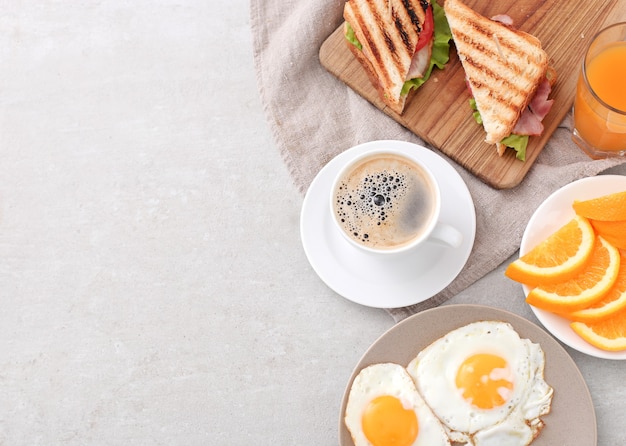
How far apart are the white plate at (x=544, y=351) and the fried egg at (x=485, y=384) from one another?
22 mm

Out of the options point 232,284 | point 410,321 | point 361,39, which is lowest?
point 232,284

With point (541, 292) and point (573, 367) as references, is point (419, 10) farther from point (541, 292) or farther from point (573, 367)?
point (573, 367)

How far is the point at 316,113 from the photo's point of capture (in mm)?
2459

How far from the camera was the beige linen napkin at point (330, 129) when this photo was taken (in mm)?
2281

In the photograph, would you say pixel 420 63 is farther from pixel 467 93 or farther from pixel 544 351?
pixel 544 351

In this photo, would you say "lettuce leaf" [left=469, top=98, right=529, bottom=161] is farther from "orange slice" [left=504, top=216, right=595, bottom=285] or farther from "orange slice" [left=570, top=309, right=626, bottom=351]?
"orange slice" [left=570, top=309, right=626, bottom=351]

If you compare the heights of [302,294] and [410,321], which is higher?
[410,321]

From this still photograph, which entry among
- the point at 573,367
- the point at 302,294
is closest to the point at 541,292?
the point at 573,367

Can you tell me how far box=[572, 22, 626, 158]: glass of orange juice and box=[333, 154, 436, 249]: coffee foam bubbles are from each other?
0.55 m

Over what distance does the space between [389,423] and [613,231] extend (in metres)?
0.87

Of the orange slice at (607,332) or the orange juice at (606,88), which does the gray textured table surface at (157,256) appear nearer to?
the orange slice at (607,332)

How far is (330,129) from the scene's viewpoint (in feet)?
8.00

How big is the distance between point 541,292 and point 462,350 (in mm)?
291

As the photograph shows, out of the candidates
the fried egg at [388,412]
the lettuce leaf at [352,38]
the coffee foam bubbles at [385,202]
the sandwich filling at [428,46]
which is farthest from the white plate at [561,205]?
the lettuce leaf at [352,38]
